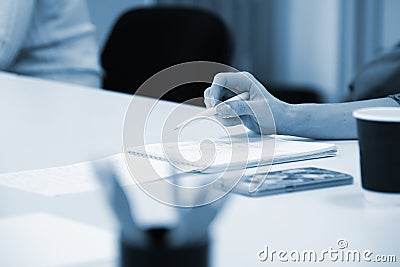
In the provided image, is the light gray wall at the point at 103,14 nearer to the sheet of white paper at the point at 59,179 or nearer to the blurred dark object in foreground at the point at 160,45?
the blurred dark object in foreground at the point at 160,45

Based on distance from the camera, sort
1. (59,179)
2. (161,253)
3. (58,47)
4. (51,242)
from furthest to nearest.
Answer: (58,47) → (59,179) → (51,242) → (161,253)

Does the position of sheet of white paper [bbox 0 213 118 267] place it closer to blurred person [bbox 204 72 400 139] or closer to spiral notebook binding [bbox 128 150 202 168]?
spiral notebook binding [bbox 128 150 202 168]

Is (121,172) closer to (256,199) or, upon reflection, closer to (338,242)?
(256,199)

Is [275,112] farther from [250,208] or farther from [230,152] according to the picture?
[250,208]

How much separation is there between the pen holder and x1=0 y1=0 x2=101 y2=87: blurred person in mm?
1848

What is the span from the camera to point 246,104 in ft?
3.82

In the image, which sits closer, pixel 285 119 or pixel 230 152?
pixel 230 152

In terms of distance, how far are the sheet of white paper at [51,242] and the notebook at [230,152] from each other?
241 millimetres

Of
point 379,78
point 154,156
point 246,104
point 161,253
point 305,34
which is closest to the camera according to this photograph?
point 161,253

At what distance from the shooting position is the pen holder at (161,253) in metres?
0.49

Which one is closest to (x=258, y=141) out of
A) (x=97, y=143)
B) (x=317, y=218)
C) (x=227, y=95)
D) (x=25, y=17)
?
(x=227, y=95)

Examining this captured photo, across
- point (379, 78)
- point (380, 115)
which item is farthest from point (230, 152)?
point (379, 78)

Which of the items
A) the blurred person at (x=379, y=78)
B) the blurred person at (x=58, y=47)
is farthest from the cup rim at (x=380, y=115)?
the blurred person at (x=58, y=47)

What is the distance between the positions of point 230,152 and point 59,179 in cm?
24
